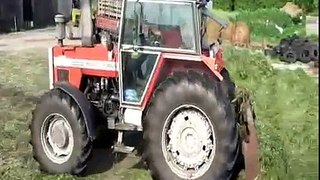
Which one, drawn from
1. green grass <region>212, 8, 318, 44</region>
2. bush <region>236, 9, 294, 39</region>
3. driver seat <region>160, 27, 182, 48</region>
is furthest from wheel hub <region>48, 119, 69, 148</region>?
bush <region>236, 9, 294, 39</region>

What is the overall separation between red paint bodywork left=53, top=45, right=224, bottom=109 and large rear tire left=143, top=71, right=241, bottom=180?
24 cm

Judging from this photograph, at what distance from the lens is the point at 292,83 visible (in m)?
12.8

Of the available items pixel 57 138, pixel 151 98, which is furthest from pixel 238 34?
pixel 151 98

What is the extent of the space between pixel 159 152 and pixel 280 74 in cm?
784

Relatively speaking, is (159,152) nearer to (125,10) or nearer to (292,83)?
(125,10)

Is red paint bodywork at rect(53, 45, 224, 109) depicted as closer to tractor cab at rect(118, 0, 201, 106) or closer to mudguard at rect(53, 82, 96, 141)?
tractor cab at rect(118, 0, 201, 106)

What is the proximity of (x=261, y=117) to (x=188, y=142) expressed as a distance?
11.2 ft

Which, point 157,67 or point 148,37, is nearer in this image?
point 157,67

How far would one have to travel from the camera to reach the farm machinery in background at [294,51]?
16.8 m

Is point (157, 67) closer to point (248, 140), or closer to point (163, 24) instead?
point (163, 24)

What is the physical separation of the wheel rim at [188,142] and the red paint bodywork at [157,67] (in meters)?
0.42

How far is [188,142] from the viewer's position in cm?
652

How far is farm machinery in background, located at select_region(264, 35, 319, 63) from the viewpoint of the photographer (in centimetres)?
1682

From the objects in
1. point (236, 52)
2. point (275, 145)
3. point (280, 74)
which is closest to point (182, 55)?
point (275, 145)
